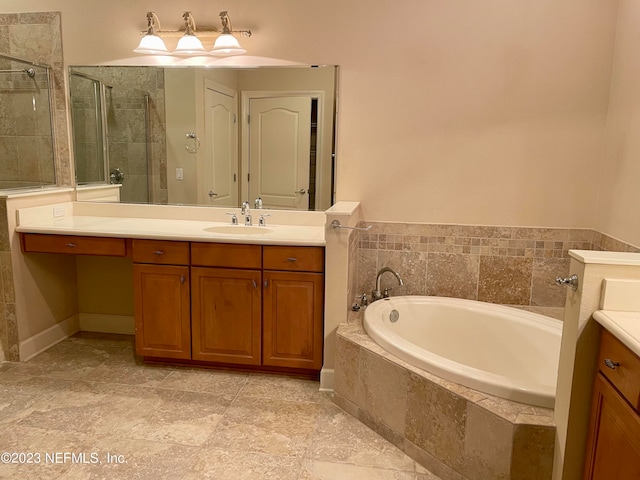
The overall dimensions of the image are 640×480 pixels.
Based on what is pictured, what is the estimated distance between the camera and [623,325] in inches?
53.4

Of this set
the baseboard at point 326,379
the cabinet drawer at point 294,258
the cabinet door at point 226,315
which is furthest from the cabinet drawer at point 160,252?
the baseboard at point 326,379

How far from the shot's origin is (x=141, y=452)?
2.10m

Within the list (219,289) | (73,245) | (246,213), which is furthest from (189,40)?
(219,289)

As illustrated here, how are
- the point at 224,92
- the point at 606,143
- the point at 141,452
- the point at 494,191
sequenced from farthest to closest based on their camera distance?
the point at 224,92 → the point at 494,191 → the point at 606,143 → the point at 141,452

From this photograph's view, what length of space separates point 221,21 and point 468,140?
173 centimetres

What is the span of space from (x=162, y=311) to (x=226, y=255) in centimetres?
55

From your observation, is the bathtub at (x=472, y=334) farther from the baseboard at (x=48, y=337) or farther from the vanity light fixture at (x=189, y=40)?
the baseboard at (x=48, y=337)

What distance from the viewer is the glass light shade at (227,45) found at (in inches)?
114

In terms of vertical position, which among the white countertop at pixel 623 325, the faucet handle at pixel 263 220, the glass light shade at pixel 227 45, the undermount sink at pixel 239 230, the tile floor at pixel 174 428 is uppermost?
the glass light shade at pixel 227 45

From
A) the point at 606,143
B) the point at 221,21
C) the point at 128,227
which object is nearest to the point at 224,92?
the point at 221,21

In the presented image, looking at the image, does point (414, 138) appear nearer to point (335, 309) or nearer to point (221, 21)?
point (335, 309)

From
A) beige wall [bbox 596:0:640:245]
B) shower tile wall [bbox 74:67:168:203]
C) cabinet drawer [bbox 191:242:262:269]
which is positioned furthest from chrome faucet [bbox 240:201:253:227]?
beige wall [bbox 596:0:640:245]

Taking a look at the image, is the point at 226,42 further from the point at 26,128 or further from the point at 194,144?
the point at 26,128

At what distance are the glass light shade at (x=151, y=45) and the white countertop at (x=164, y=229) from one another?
110 cm
